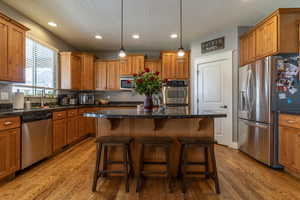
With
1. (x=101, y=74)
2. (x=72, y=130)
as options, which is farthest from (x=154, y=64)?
(x=72, y=130)

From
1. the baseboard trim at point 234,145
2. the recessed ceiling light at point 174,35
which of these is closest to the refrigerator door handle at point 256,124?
the baseboard trim at point 234,145

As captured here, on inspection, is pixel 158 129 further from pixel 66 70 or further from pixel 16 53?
pixel 66 70

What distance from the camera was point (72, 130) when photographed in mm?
3916

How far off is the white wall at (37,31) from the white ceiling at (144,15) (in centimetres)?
10

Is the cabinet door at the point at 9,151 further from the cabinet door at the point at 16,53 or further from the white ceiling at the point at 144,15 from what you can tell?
the white ceiling at the point at 144,15

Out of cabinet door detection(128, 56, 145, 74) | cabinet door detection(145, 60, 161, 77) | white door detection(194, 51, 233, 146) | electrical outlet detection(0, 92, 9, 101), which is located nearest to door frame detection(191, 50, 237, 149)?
white door detection(194, 51, 233, 146)

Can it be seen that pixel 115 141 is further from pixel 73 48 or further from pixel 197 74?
pixel 73 48

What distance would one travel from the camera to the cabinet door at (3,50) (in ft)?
8.01

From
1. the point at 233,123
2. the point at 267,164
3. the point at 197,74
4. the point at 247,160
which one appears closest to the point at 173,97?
the point at 197,74

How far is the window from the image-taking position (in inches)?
134

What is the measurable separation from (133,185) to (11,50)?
283 centimetres

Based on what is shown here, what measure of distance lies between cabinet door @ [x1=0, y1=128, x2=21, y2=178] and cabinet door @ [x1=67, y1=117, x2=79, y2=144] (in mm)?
1370

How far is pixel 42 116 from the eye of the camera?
9.36 ft

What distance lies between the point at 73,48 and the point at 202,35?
13.2 feet
